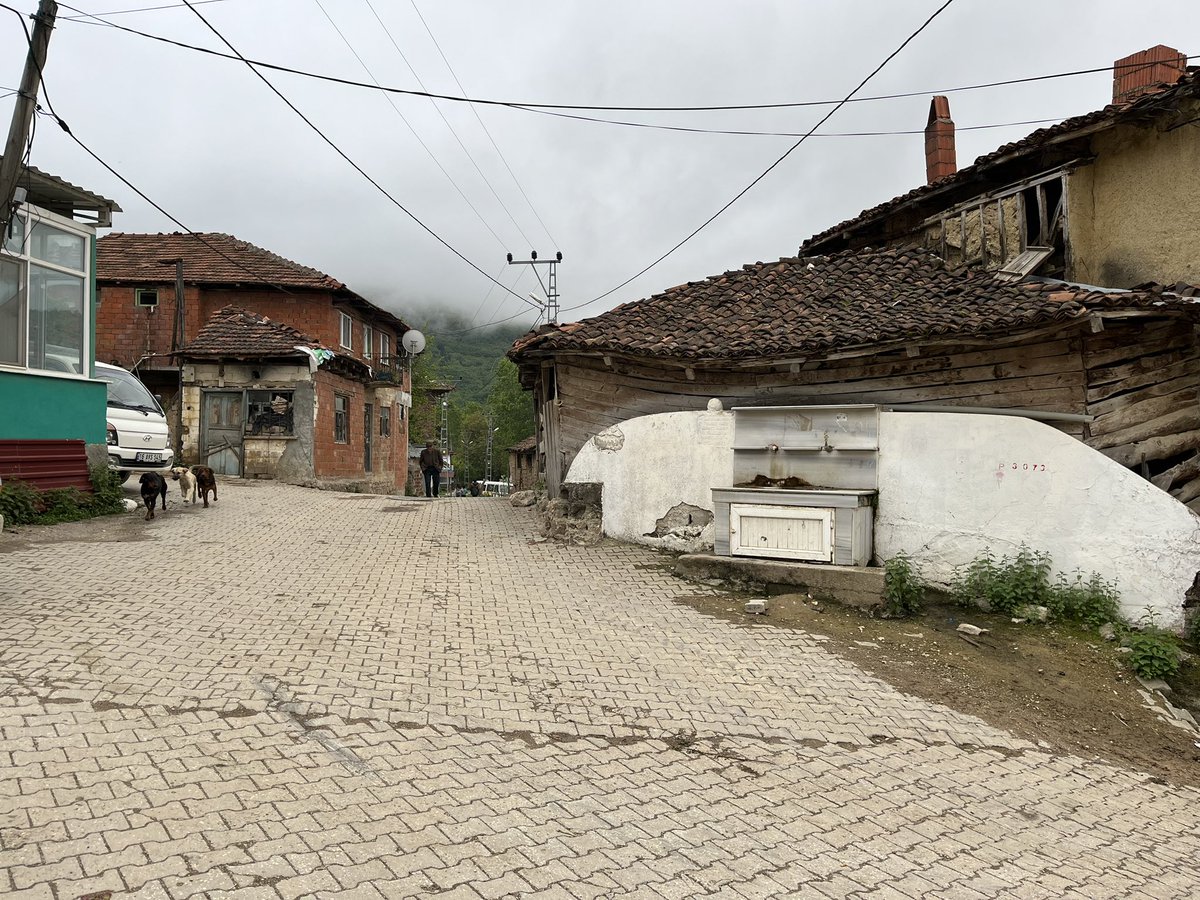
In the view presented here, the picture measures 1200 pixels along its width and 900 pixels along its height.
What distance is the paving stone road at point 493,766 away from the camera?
10.7 ft

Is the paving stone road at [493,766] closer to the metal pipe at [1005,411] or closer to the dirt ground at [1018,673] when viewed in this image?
the dirt ground at [1018,673]

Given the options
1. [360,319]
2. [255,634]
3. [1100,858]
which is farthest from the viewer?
[360,319]

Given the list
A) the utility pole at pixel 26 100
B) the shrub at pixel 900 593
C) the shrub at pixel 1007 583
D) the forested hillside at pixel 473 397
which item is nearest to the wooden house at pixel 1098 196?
the shrub at pixel 1007 583

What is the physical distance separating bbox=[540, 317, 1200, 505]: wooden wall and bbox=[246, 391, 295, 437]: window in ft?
42.0

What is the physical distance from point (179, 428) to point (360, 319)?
9.25m

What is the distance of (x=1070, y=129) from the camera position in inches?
396

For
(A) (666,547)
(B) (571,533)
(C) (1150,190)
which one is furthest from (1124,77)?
(B) (571,533)

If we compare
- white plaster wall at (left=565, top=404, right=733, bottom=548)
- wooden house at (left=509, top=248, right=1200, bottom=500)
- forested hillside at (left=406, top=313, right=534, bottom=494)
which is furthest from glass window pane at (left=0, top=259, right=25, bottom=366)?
forested hillside at (left=406, top=313, right=534, bottom=494)

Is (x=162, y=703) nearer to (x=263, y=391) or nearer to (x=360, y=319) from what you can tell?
(x=263, y=391)

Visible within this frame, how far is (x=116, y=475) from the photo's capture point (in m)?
12.2

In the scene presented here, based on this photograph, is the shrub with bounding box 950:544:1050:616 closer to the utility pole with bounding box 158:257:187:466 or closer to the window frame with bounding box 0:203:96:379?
the window frame with bounding box 0:203:96:379

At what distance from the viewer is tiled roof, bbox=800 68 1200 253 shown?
898cm

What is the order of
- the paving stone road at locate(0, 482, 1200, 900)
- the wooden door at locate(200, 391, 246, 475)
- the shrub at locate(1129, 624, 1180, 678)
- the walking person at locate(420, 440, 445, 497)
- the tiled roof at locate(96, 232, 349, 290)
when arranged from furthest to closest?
the tiled roof at locate(96, 232, 349, 290), the walking person at locate(420, 440, 445, 497), the wooden door at locate(200, 391, 246, 475), the shrub at locate(1129, 624, 1180, 678), the paving stone road at locate(0, 482, 1200, 900)

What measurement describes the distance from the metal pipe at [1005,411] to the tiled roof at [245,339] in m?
15.4
